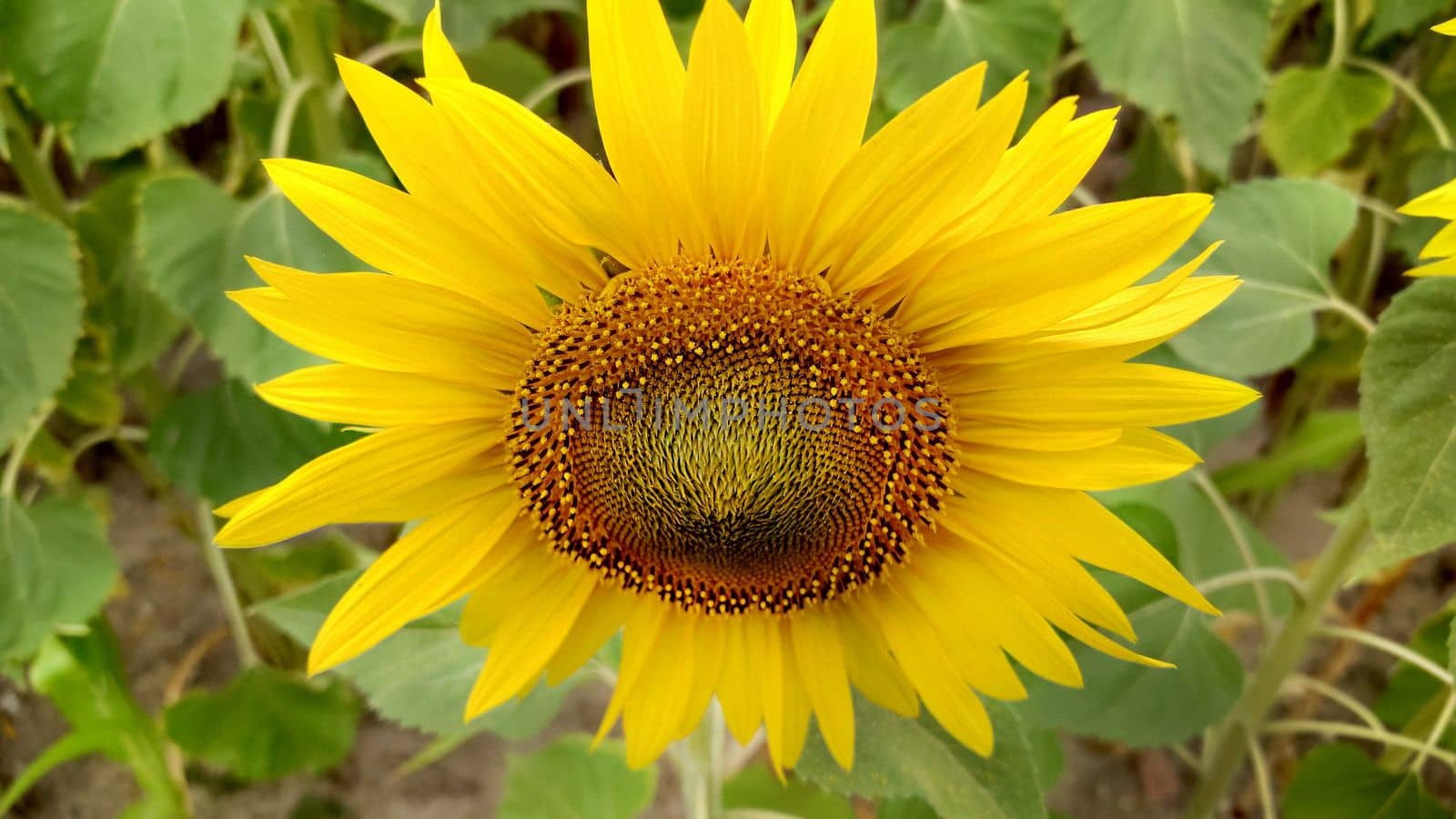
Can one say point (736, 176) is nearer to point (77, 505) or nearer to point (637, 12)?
point (637, 12)

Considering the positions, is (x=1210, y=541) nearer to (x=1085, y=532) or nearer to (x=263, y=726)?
(x=1085, y=532)

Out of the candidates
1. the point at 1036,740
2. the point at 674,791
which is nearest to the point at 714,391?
the point at 1036,740

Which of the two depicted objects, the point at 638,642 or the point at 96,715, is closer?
the point at 638,642

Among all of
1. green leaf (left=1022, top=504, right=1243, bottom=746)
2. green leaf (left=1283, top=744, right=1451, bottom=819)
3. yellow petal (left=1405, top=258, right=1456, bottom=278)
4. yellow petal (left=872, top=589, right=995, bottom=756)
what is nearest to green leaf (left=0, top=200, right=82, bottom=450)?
yellow petal (left=872, top=589, right=995, bottom=756)

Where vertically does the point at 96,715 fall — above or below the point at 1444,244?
below

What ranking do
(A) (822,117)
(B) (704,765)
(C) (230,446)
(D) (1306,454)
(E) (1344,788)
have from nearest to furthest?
(A) (822,117) < (B) (704,765) < (E) (1344,788) < (C) (230,446) < (D) (1306,454)

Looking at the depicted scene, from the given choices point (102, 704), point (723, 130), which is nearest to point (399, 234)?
point (723, 130)
